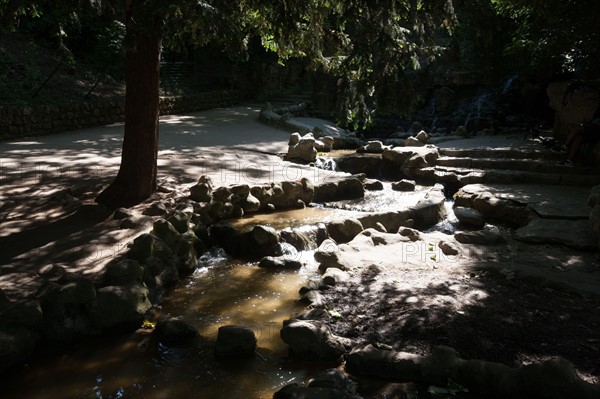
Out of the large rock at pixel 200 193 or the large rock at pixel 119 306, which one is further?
the large rock at pixel 200 193

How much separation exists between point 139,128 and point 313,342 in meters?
4.43

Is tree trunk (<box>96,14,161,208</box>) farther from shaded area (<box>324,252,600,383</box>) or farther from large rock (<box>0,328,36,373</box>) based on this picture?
shaded area (<box>324,252,600,383</box>)

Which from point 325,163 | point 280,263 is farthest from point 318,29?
Answer: point 325,163

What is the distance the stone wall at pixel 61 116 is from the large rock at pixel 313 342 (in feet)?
34.7

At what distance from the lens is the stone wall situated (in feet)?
39.5

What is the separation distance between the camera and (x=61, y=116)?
1355cm

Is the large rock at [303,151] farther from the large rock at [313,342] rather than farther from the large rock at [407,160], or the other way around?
the large rock at [313,342]

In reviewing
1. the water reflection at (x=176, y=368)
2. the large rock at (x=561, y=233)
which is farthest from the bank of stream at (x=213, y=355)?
the large rock at (x=561, y=233)

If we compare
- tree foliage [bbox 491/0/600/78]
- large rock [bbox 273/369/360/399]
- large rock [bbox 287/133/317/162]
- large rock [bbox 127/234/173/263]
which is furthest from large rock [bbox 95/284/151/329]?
large rock [bbox 287/133/317/162]

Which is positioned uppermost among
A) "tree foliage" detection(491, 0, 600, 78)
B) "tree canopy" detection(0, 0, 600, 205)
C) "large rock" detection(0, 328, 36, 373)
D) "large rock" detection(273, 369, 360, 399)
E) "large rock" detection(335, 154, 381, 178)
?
"tree foliage" detection(491, 0, 600, 78)

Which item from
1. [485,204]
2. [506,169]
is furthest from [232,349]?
[506,169]

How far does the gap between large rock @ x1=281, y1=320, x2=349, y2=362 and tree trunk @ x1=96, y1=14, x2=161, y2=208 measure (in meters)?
3.99

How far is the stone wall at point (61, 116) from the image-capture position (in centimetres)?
1205

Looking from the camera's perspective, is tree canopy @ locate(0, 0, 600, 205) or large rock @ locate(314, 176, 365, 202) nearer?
tree canopy @ locate(0, 0, 600, 205)
